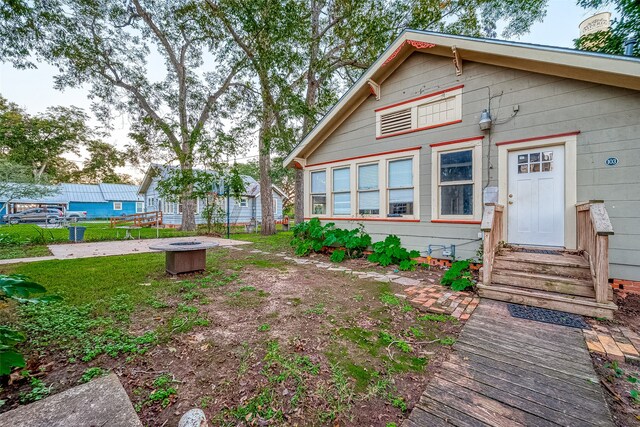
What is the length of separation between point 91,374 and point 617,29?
12776 millimetres

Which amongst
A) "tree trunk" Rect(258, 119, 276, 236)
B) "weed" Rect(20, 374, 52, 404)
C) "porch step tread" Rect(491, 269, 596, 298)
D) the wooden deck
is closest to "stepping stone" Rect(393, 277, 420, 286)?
"porch step tread" Rect(491, 269, 596, 298)

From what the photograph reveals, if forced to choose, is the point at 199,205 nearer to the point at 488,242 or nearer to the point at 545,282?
the point at 488,242

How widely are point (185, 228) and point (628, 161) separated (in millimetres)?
16820

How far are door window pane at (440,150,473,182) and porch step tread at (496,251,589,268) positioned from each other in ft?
5.69

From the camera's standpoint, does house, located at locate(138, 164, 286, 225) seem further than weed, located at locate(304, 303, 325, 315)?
Yes

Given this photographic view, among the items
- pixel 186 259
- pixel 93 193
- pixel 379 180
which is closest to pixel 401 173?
pixel 379 180

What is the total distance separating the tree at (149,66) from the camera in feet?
34.7

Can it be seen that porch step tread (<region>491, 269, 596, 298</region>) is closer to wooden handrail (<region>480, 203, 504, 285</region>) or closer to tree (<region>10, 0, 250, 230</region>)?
wooden handrail (<region>480, 203, 504, 285</region>)

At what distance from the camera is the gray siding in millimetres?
3754

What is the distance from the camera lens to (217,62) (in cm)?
1180

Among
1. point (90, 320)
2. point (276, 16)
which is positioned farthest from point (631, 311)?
point (276, 16)

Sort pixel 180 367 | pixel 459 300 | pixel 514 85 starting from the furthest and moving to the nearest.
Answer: pixel 514 85 → pixel 459 300 → pixel 180 367

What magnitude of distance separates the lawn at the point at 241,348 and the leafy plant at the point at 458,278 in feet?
2.97

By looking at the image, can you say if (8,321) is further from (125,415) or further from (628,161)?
(628,161)
